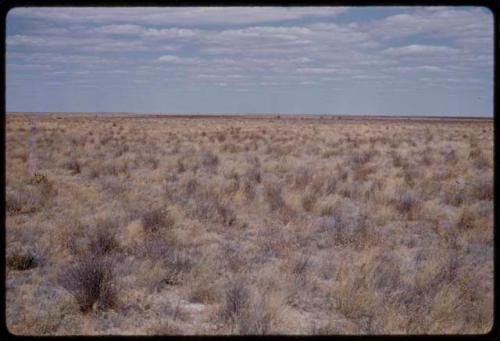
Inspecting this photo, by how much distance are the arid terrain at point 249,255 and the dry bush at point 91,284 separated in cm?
1

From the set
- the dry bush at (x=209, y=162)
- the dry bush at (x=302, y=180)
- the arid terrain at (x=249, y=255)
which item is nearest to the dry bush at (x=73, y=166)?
the arid terrain at (x=249, y=255)

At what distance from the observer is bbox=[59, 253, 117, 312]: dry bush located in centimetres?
498

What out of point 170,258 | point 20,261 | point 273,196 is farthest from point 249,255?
point 273,196

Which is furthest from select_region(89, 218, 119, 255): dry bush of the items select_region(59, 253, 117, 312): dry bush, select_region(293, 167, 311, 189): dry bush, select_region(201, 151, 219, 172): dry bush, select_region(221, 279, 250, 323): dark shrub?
select_region(201, 151, 219, 172): dry bush

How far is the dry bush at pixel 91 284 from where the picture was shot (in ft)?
16.4

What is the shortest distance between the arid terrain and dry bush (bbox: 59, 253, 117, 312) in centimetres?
1

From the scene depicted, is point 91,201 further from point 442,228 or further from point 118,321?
point 442,228

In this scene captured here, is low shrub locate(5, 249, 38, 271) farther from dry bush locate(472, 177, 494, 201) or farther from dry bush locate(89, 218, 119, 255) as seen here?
dry bush locate(472, 177, 494, 201)

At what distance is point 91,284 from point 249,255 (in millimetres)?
2347

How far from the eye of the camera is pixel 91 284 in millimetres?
5102

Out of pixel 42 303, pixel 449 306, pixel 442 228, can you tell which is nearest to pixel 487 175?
pixel 442 228

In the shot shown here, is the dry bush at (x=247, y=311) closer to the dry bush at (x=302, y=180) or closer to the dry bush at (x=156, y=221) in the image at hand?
the dry bush at (x=156, y=221)

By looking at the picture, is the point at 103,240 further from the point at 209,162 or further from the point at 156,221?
the point at 209,162

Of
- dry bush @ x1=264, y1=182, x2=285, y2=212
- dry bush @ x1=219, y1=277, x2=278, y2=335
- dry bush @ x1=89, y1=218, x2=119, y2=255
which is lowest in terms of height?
dry bush @ x1=219, y1=277, x2=278, y2=335
